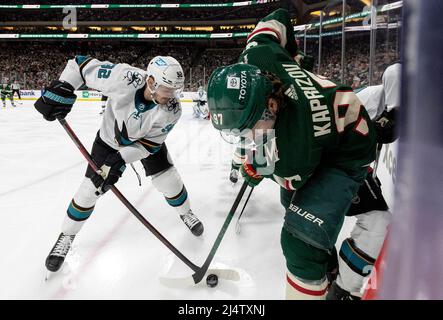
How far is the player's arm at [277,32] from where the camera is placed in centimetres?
116

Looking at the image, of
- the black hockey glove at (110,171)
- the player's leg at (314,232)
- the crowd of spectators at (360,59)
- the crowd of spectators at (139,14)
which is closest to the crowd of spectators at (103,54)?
the crowd of spectators at (139,14)

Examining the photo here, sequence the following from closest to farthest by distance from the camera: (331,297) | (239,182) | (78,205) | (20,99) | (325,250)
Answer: (325,250) < (331,297) < (78,205) < (239,182) < (20,99)

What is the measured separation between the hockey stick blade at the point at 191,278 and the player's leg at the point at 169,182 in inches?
20.2

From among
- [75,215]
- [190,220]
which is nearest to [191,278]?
[190,220]

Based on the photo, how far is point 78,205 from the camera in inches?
68.2

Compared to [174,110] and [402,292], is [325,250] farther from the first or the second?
[174,110]

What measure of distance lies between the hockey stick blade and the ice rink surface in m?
0.03

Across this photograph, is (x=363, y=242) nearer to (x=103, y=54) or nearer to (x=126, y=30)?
(x=126, y=30)

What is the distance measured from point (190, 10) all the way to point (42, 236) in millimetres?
20957

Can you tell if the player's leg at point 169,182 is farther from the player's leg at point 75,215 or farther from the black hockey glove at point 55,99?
the black hockey glove at point 55,99

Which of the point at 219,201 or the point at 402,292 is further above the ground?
the point at 402,292

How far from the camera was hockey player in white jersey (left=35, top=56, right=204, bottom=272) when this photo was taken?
1632 millimetres

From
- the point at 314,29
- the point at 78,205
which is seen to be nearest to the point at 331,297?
the point at 78,205
